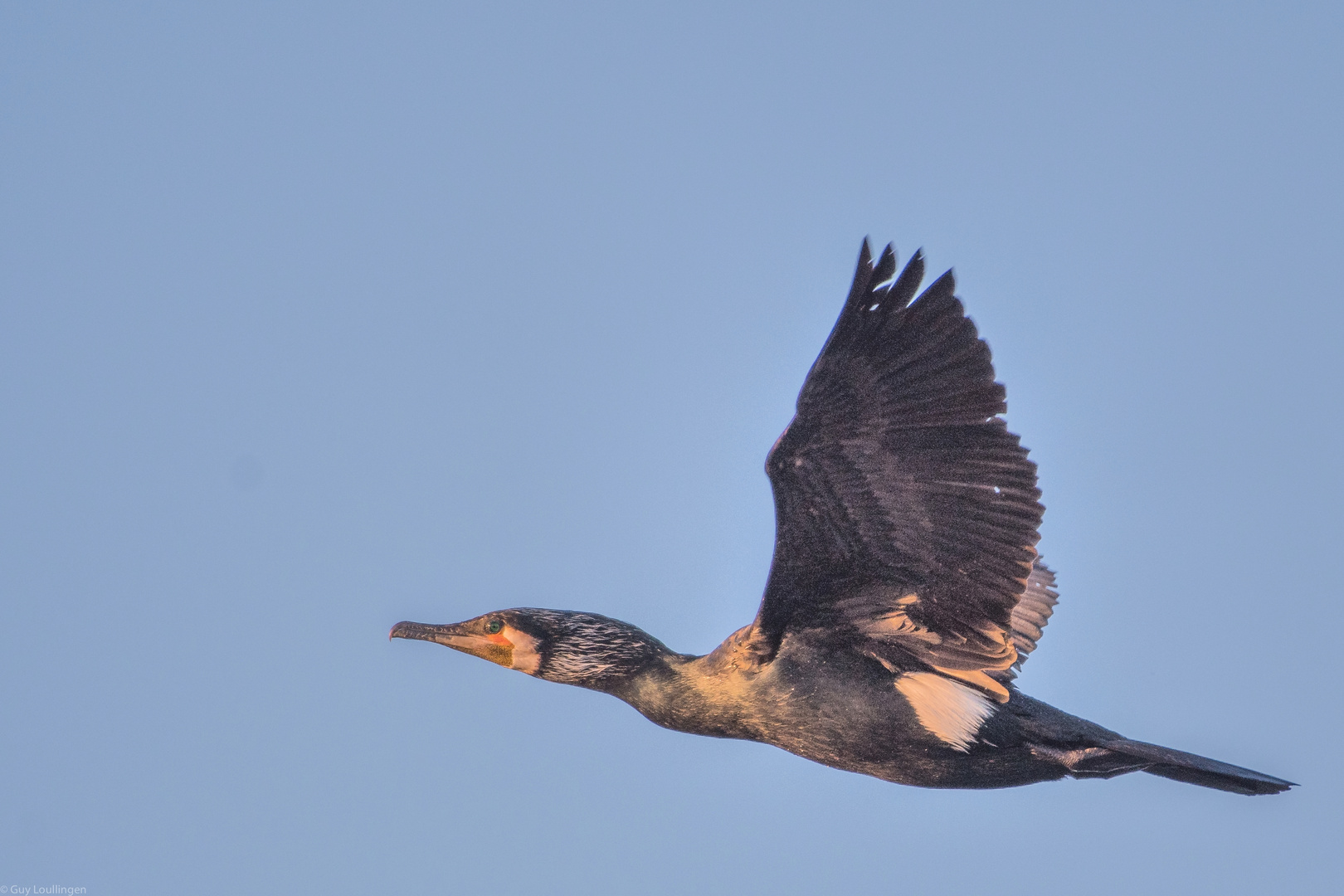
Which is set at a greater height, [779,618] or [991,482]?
[991,482]

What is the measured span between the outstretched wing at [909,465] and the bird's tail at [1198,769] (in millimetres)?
962

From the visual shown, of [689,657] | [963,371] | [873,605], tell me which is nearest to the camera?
[963,371]

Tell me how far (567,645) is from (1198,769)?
357cm

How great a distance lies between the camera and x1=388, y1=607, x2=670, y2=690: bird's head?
8.19m

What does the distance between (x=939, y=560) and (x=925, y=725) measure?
976 mm

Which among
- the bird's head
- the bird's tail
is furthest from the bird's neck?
the bird's tail

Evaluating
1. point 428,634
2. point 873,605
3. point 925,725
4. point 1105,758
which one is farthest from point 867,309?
point 428,634

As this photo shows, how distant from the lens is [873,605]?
295 inches

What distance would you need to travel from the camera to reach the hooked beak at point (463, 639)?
8336 millimetres

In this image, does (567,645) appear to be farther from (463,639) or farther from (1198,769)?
(1198,769)

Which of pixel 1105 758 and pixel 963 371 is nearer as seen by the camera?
pixel 963 371

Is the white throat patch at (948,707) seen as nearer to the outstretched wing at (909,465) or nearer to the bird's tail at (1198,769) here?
the outstretched wing at (909,465)

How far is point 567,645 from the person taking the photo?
8250 mm

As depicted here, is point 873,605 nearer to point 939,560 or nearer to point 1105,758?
point 939,560
